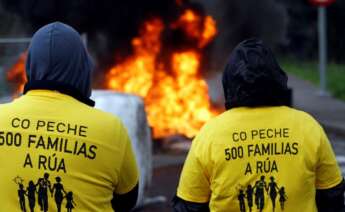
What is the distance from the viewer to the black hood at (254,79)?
3.62 meters

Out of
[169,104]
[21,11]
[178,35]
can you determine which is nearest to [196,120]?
[169,104]

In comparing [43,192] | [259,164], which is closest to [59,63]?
[43,192]

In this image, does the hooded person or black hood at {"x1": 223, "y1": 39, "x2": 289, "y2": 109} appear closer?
the hooded person

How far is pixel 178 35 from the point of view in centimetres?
1507

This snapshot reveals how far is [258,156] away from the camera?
361 cm

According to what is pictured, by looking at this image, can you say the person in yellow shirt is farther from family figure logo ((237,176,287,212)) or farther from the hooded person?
the hooded person

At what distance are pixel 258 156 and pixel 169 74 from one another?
11.4 meters

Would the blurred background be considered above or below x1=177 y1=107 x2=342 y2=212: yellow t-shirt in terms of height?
below

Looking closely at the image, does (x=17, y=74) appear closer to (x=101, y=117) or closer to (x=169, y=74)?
(x=169, y=74)

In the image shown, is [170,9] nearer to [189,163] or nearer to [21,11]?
[21,11]

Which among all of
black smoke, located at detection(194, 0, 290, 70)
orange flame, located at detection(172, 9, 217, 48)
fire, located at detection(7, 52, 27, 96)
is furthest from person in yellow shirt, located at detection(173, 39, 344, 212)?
black smoke, located at detection(194, 0, 290, 70)

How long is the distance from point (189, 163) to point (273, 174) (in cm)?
34

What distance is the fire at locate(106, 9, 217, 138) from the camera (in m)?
14.7

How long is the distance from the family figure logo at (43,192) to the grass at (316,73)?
55.1 feet
